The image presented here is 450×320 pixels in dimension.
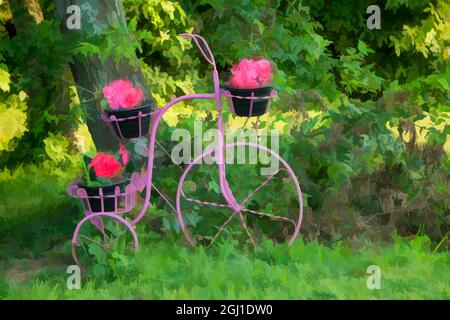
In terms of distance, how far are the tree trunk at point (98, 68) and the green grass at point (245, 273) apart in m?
1.06

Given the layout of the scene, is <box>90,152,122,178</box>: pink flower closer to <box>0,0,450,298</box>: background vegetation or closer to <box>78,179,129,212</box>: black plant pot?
<box>78,179,129,212</box>: black plant pot

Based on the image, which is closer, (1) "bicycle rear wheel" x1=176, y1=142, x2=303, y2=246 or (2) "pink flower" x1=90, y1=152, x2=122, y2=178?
(2) "pink flower" x1=90, y1=152, x2=122, y2=178

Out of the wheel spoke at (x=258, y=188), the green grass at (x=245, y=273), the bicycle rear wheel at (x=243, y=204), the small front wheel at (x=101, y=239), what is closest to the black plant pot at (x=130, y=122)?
the small front wheel at (x=101, y=239)

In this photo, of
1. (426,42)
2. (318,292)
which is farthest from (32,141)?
(426,42)

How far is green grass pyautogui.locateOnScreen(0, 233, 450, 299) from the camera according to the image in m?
4.77

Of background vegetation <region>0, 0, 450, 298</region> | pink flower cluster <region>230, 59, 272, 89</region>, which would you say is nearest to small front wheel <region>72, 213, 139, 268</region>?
background vegetation <region>0, 0, 450, 298</region>

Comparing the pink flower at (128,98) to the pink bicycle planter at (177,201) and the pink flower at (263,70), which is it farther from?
the pink flower at (263,70)

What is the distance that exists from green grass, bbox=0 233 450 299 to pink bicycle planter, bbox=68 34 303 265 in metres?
0.18

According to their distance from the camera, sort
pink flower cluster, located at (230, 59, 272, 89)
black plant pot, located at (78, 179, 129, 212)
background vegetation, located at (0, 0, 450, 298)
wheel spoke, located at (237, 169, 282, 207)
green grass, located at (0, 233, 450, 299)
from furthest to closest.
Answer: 1. wheel spoke, located at (237, 169, 282, 207)
2. background vegetation, located at (0, 0, 450, 298)
3. pink flower cluster, located at (230, 59, 272, 89)
4. black plant pot, located at (78, 179, 129, 212)
5. green grass, located at (0, 233, 450, 299)

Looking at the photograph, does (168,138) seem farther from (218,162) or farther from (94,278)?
(94,278)

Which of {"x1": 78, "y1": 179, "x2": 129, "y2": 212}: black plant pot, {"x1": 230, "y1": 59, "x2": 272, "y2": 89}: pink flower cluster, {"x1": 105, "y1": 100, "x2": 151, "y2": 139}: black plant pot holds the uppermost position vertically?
{"x1": 230, "y1": 59, "x2": 272, "y2": 89}: pink flower cluster

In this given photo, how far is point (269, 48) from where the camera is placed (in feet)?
23.2

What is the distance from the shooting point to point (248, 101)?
5.02 meters

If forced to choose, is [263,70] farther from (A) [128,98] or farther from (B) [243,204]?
(B) [243,204]
